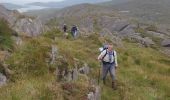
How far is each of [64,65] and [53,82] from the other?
7.88ft

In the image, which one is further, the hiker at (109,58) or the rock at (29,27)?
the rock at (29,27)

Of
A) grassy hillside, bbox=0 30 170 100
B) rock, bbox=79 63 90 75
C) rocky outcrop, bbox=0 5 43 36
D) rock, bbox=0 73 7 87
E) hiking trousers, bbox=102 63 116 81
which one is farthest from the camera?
rocky outcrop, bbox=0 5 43 36

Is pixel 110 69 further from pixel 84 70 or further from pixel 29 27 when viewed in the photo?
pixel 29 27

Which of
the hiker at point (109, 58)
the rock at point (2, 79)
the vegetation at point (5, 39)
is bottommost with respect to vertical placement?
the hiker at point (109, 58)

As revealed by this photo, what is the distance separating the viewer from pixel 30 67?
682 inches

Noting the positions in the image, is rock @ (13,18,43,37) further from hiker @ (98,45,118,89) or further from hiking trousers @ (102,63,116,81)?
hiker @ (98,45,118,89)

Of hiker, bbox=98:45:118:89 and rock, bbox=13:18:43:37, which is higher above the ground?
hiker, bbox=98:45:118:89

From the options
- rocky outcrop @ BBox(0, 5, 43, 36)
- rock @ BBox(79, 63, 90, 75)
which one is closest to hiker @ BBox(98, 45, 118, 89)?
rock @ BBox(79, 63, 90, 75)

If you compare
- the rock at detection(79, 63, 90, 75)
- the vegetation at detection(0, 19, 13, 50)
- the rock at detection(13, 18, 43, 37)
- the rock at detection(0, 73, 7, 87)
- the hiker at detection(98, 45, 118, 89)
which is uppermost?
the vegetation at detection(0, 19, 13, 50)

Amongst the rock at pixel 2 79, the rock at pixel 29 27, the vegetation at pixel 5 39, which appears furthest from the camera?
the rock at pixel 29 27

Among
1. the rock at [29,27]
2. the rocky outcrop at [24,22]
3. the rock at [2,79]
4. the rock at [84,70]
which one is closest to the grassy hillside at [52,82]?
the rock at [2,79]

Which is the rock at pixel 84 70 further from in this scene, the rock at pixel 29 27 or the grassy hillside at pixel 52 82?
the rock at pixel 29 27

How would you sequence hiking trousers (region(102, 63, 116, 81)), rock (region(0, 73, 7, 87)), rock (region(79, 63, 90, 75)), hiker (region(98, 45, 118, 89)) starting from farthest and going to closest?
1. rock (region(79, 63, 90, 75))
2. hiking trousers (region(102, 63, 116, 81))
3. hiker (region(98, 45, 118, 89))
4. rock (region(0, 73, 7, 87))

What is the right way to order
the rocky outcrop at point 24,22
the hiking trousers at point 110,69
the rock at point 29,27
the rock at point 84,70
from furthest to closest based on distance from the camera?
the rock at point 29,27 < the rocky outcrop at point 24,22 < the rock at point 84,70 < the hiking trousers at point 110,69
